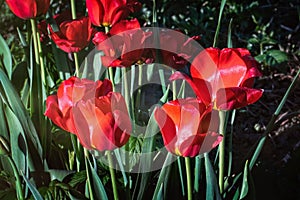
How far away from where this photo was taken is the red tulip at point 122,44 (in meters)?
1.12

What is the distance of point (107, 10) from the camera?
1192 millimetres

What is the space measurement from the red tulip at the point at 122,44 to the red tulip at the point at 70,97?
13 centimetres

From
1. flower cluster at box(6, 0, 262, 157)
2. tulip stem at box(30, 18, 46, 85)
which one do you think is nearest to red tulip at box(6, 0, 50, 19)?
tulip stem at box(30, 18, 46, 85)

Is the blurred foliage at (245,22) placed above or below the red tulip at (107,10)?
below

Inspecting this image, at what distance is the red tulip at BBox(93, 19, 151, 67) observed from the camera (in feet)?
3.69

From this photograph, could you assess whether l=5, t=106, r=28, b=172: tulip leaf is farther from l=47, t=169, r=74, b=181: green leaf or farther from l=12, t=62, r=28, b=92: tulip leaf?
l=12, t=62, r=28, b=92: tulip leaf

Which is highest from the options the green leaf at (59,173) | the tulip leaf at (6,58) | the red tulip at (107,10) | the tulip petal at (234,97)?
the red tulip at (107,10)

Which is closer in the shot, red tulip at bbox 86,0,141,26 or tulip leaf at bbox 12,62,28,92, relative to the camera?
red tulip at bbox 86,0,141,26

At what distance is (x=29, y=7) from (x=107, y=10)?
18 centimetres

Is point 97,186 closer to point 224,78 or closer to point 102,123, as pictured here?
point 102,123

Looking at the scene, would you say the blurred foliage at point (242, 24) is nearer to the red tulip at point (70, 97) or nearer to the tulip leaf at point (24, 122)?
the tulip leaf at point (24, 122)

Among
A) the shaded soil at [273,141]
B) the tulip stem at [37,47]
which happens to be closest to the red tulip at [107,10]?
the tulip stem at [37,47]

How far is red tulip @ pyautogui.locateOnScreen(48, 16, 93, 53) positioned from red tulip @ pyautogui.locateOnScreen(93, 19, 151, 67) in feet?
0.26

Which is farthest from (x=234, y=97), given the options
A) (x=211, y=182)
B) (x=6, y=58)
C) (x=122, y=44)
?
(x=6, y=58)
